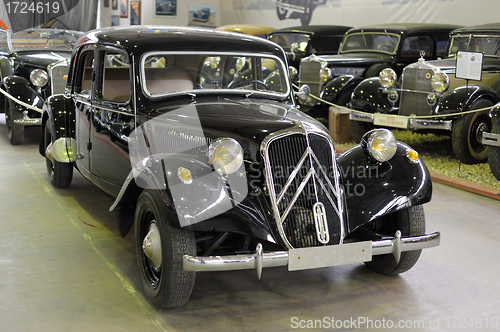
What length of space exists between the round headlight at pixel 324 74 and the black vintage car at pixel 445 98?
1.12 m

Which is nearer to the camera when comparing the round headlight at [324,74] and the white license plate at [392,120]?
the white license plate at [392,120]

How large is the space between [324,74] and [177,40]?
495 centimetres

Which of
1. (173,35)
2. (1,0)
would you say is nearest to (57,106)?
(173,35)

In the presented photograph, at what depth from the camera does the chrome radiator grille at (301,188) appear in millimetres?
2994

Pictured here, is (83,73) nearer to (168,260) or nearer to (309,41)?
(168,260)

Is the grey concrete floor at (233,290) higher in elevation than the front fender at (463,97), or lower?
lower

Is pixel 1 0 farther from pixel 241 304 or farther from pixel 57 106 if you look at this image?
pixel 241 304

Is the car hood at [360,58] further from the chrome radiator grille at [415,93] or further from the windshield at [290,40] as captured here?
the chrome radiator grille at [415,93]

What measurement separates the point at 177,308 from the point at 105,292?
0.48 meters

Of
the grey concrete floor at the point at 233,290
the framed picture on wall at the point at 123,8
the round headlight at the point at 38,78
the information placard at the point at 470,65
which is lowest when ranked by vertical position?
the grey concrete floor at the point at 233,290

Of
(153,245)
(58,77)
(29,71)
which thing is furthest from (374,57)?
(153,245)

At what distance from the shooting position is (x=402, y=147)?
12.0 feet

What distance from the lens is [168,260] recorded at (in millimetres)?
2893

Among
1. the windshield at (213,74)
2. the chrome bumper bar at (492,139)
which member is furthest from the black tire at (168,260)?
the chrome bumper bar at (492,139)
